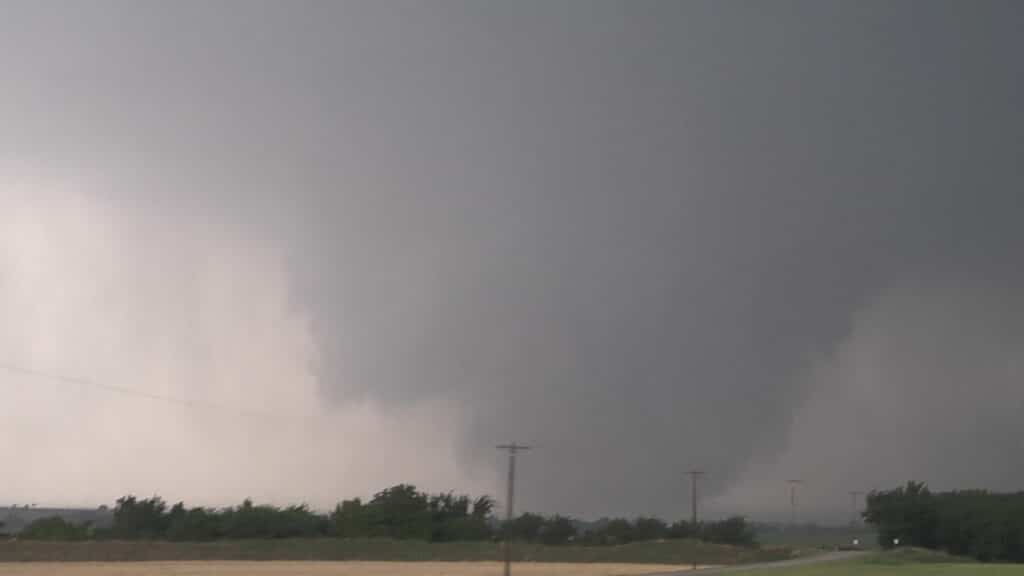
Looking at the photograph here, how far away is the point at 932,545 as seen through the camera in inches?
6161

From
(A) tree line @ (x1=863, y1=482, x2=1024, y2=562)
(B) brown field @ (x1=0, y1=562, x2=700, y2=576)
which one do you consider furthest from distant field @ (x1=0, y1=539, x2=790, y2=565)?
(A) tree line @ (x1=863, y1=482, x2=1024, y2=562)

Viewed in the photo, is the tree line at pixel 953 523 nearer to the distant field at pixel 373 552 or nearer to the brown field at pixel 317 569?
the distant field at pixel 373 552

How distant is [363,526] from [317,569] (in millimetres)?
51901

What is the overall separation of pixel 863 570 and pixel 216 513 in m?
98.2

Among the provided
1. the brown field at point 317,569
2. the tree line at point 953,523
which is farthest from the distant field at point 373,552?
the tree line at point 953,523

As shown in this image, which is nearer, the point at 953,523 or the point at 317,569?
the point at 317,569

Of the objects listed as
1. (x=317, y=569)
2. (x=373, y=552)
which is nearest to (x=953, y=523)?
(x=373, y=552)

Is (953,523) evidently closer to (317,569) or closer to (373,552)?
(373,552)

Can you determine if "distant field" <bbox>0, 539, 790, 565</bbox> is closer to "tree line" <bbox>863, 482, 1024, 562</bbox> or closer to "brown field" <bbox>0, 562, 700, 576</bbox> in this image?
"brown field" <bbox>0, 562, 700, 576</bbox>

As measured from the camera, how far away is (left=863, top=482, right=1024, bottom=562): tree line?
150 metres

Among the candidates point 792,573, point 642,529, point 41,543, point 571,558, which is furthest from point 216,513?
point 792,573

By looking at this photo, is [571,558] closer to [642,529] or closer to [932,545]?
[642,529]

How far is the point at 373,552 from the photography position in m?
129

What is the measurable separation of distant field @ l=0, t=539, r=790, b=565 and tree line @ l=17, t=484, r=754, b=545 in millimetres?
13578
